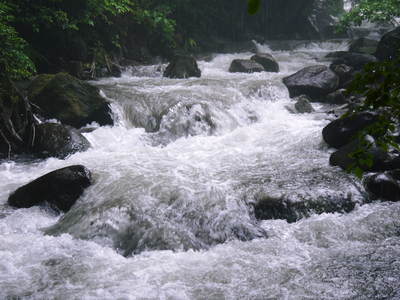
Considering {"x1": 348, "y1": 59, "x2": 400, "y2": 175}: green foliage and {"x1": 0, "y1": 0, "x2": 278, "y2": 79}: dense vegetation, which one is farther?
{"x1": 0, "y1": 0, "x2": 278, "y2": 79}: dense vegetation

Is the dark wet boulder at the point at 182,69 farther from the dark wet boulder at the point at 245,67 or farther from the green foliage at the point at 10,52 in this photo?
the green foliage at the point at 10,52

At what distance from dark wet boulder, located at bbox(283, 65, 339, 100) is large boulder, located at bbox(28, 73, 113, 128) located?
5823 millimetres

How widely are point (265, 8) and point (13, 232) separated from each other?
2166 centimetres

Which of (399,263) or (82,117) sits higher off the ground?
(82,117)

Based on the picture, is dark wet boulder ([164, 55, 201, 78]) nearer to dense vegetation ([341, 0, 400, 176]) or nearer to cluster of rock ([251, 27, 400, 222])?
cluster of rock ([251, 27, 400, 222])

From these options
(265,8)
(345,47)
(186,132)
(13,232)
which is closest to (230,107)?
(186,132)

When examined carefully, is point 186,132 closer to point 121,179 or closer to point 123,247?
point 121,179

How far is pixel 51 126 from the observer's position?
24.6ft

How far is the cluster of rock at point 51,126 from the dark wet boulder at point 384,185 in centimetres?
404

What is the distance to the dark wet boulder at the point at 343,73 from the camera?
12.1 metres

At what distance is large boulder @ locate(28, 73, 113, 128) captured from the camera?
27.6 feet

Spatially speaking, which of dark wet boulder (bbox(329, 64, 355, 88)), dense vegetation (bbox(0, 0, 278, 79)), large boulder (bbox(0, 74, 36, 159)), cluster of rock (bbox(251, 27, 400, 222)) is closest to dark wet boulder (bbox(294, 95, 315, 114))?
cluster of rock (bbox(251, 27, 400, 222))

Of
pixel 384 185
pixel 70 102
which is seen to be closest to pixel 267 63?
pixel 70 102

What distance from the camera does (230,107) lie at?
32.4 feet
